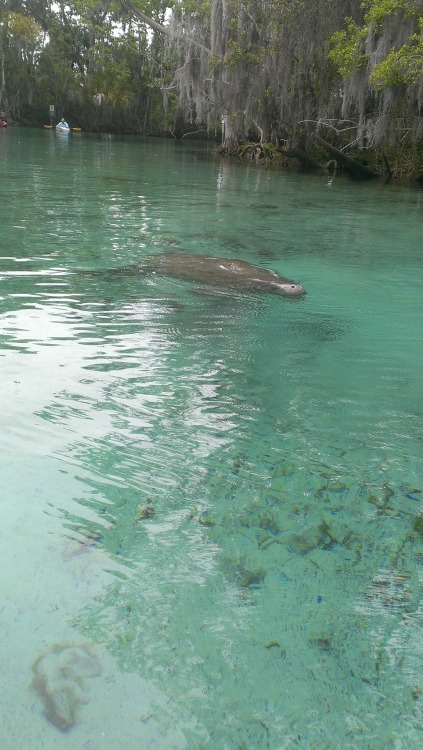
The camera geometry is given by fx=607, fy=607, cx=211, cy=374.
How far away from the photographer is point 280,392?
446 centimetres

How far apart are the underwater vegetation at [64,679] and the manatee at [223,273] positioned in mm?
5357

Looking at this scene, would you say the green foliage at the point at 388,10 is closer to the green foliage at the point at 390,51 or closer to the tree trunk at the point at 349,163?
the green foliage at the point at 390,51

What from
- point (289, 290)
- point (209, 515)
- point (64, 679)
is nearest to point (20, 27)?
Answer: point (289, 290)

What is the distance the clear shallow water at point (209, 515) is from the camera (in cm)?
204

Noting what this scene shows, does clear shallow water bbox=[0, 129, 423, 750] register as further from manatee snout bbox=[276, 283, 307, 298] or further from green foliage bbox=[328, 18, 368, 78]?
green foliage bbox=[328, 18, 368, 78]

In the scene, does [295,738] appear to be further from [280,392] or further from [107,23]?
[107,23]

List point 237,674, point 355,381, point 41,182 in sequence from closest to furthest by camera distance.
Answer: point 237,674 → point 355,381 → point 41,182

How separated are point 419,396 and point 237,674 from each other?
9.72ft

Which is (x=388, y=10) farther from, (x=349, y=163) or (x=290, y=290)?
(x=290, y=290)

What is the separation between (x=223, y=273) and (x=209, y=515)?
16.0 ft

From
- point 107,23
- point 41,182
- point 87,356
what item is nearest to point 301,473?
point 87,356

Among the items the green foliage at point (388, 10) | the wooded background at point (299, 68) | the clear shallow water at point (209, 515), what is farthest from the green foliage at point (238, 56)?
the clear shallow water at point (209, 515)

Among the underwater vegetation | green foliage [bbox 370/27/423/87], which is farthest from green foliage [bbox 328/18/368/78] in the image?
the underwater vegetation

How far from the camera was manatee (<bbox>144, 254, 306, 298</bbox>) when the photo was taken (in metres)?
7.14
